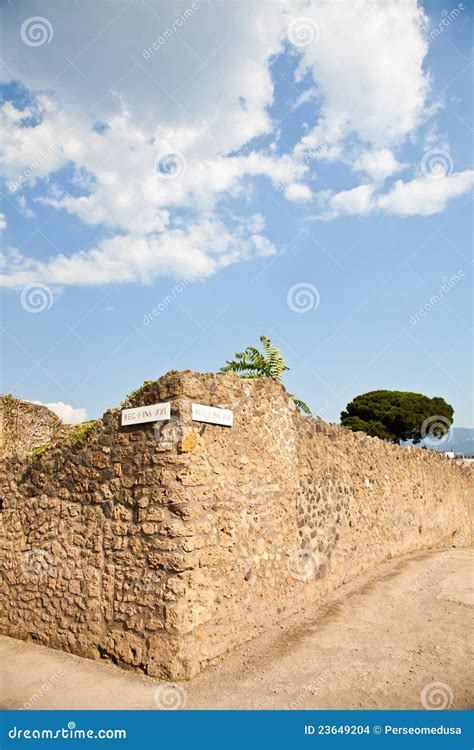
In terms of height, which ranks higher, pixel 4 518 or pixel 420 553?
pixel 4 518

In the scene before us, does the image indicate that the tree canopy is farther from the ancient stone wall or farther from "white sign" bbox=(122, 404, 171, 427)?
"white sign" bbox=(122, 404, 171, 427)

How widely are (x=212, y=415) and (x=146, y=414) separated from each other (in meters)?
0.70

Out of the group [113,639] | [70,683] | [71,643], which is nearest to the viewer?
[70,683]

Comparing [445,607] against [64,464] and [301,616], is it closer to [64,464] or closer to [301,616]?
[301,616]

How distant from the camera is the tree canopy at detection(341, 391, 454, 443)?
3675 centimetres

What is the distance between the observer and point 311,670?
527 cm

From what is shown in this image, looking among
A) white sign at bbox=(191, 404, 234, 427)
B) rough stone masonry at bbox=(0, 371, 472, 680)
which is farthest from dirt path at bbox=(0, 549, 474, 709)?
white sign at bbox=(191, 404, 234, 427)

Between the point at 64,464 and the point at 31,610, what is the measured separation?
175cm

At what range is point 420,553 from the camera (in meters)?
12.0

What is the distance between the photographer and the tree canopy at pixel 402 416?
36750mm

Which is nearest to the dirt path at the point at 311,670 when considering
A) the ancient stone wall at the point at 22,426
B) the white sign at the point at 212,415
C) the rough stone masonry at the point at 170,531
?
the rough stone masonry at the point at 170,531

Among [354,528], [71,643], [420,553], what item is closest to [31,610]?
[71,643]

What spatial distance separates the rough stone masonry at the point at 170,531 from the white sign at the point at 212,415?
0.24ft

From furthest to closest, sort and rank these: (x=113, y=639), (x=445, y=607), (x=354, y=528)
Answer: (x=354, y=528) → (x=445, y=607) → (x=113, y=639)
